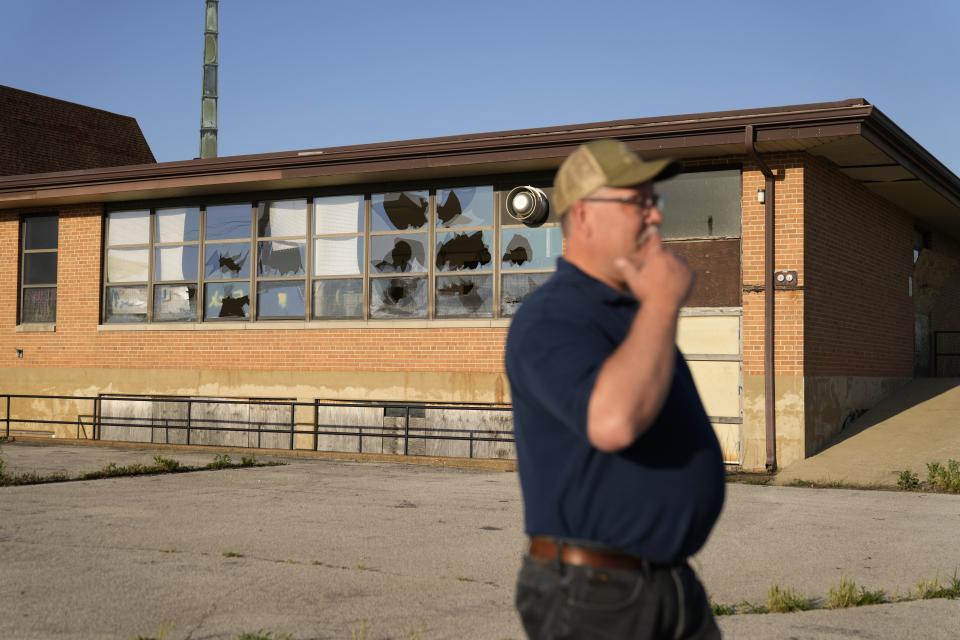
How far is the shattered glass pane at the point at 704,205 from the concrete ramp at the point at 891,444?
3.63 m

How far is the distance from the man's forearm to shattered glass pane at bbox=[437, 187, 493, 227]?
16716 mm

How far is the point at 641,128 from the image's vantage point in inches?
653

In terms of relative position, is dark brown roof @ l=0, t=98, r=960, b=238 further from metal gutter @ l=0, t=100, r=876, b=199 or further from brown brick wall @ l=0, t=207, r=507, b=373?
brown brick wall @ l=0, t=207, r=507, b=373

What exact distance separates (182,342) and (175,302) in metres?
0.88

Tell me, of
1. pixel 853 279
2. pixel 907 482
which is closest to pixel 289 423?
pixel 853 279

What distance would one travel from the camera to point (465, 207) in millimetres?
19188

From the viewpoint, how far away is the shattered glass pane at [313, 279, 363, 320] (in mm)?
20078

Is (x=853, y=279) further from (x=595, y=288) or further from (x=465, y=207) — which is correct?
(x=595, y=288)

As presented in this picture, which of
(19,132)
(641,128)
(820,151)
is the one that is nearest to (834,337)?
(820,151)

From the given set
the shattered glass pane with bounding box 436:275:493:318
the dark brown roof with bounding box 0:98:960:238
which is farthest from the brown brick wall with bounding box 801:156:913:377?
the shattered glass pane with bounding box 436:275:493:318

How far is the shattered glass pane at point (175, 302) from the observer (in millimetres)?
21656

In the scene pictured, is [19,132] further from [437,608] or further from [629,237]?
[629,237]

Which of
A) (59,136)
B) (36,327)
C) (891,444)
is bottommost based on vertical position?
(891,444)

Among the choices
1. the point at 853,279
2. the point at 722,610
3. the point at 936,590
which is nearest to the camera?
the point at 722,610
